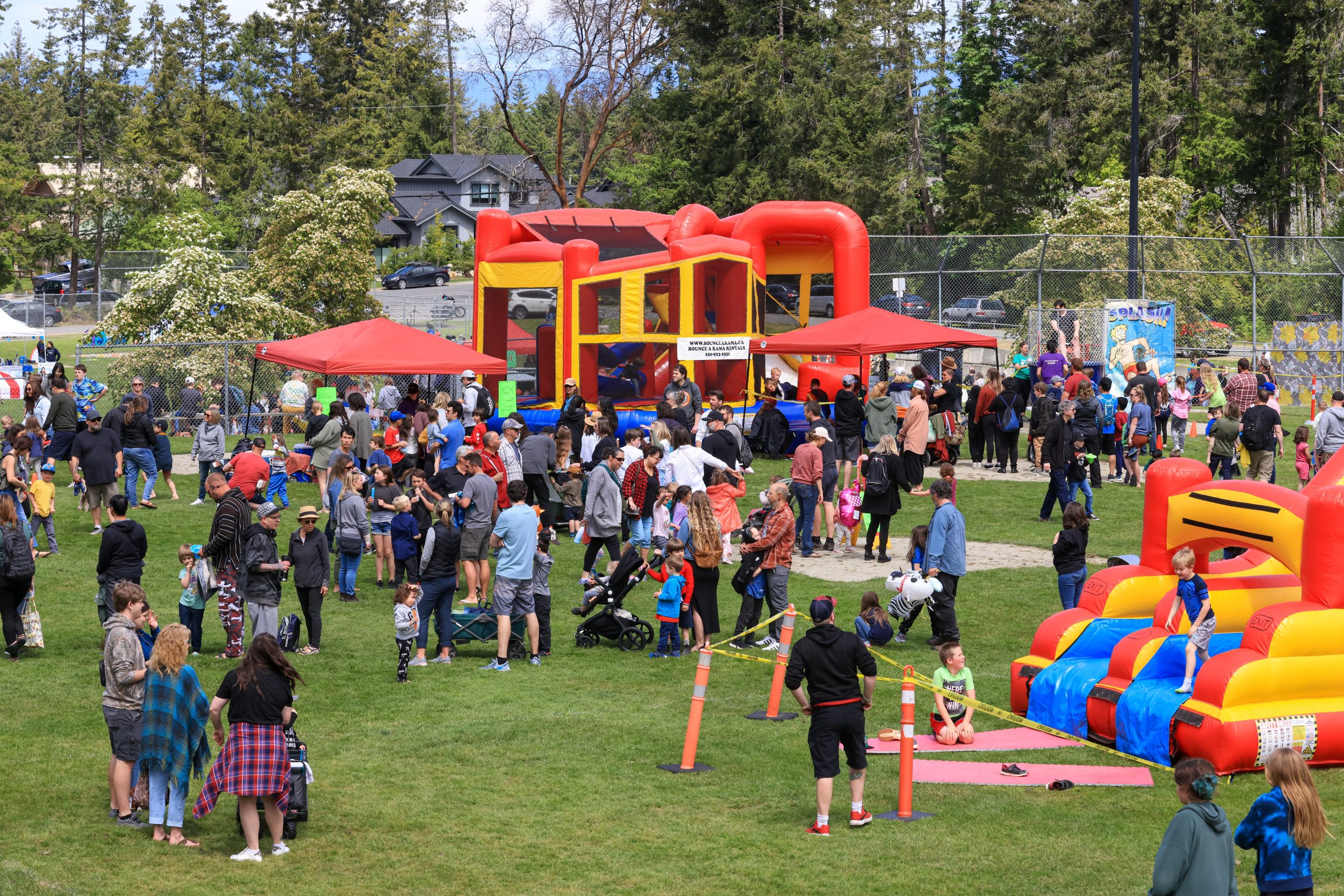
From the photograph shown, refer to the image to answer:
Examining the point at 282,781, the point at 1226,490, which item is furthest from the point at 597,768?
the point at 1226,490

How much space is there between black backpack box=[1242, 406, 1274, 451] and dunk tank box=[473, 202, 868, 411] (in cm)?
760

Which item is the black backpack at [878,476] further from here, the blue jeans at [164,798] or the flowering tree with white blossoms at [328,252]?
the flowering tree with white blossoms at [328,252]

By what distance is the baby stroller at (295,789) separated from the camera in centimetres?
792

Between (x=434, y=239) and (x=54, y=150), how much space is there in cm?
3340

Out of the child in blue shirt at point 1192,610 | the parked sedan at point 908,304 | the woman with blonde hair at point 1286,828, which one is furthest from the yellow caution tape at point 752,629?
the parked sedan at point 908,304

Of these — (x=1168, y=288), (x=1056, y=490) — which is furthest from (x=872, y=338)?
(x=1168, y=288)

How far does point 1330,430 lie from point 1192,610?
30.4 feet

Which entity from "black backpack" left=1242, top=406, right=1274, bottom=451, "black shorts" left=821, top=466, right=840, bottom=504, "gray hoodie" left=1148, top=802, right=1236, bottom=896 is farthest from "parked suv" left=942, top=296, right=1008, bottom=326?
"gray hoodie" left=1148, top=802, right=1236, bottom=896

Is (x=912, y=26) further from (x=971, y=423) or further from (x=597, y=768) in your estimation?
(x=597, y=768)

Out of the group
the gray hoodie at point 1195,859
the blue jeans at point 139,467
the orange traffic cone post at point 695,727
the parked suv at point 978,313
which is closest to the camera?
the gray hoodie at point 1195,859

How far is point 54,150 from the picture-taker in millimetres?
82250

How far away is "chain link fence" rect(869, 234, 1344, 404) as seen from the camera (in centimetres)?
2622

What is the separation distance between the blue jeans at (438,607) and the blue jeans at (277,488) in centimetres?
647

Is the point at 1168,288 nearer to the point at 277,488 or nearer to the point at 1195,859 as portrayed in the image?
the point at 277,488
